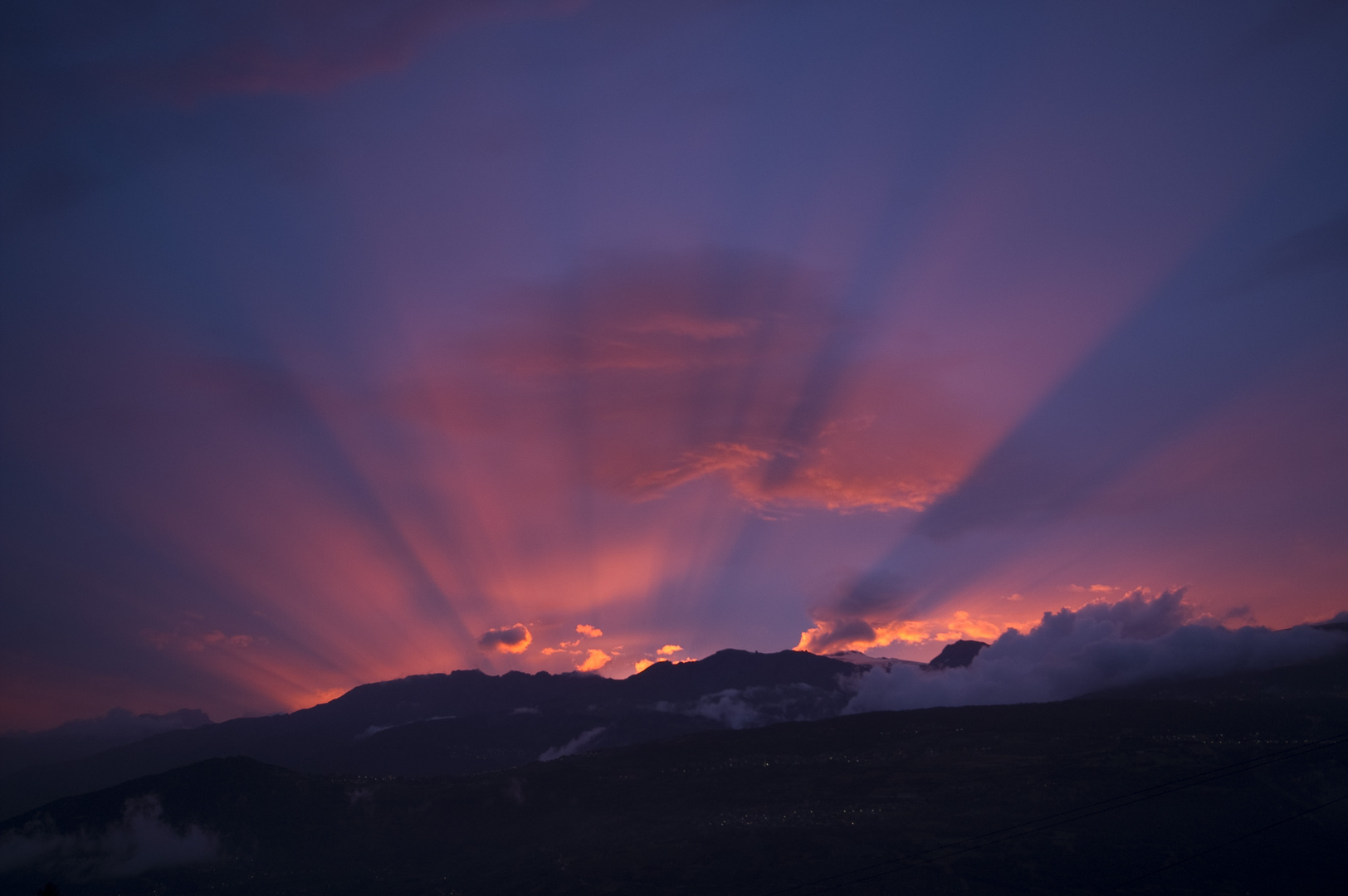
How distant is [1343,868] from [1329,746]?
2435 inches

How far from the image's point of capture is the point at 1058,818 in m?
164

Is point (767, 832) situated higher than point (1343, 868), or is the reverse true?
point (767, 832)

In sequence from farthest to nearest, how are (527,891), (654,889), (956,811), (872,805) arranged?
(872,805) → (956,811) → (527,891) → (654,889)

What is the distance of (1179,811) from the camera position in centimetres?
15700

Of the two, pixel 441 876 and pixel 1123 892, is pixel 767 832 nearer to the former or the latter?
pixel 1123 892

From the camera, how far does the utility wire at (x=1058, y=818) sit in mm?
141750

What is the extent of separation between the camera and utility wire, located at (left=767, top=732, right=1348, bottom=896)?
14175 cm

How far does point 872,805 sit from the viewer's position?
627 feet

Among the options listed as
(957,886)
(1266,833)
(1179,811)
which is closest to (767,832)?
(957,886)

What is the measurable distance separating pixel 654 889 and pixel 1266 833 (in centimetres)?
11238

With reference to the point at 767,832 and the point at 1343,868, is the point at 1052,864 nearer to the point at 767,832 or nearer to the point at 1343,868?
the point at 1343,868

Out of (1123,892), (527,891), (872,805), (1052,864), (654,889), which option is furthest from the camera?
(872,805)

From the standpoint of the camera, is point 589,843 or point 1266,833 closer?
point 1266,833

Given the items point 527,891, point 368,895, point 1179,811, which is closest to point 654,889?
point 527,891
